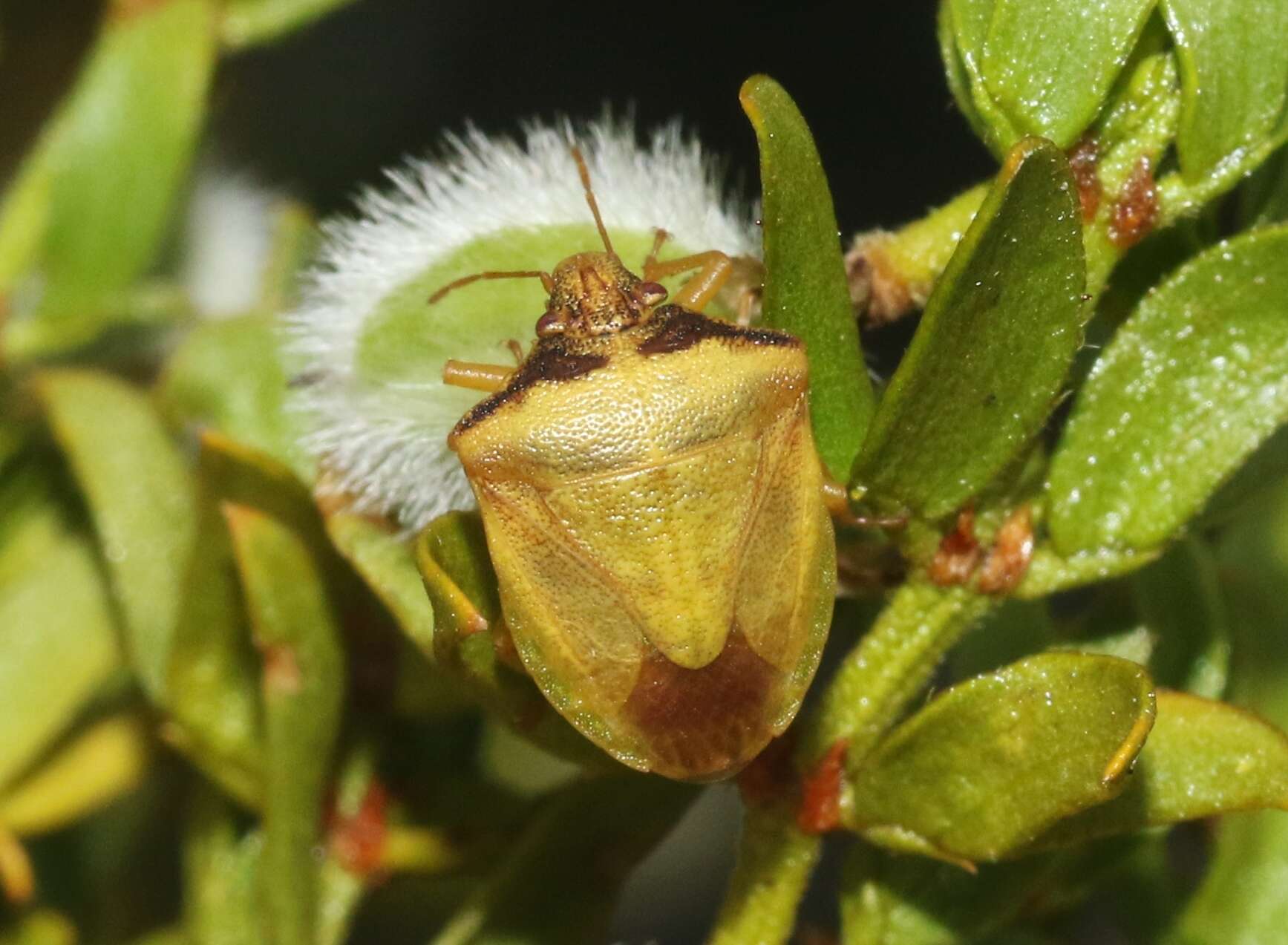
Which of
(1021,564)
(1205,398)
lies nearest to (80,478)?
(1021,564)

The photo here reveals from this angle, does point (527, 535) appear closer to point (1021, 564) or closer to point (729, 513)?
point (729, 513)

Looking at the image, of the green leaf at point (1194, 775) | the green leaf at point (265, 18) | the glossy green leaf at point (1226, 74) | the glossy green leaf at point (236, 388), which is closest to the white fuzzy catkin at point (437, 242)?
the glossy green leaf at point (236, 388)

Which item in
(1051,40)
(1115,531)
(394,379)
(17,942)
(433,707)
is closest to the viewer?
(1051,40)

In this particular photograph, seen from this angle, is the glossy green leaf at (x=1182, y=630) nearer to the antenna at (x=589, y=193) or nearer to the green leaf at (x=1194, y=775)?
the green leaf at (x=1194, y=775)

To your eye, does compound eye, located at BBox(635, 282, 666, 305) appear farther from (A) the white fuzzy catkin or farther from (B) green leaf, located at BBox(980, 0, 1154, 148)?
(B) green leaf, located at BBox(980, 0, 1154, 148)

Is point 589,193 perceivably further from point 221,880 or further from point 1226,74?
point 221,880

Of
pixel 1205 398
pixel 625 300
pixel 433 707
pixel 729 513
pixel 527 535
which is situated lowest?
pixel 433 707

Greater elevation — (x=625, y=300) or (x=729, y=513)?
(x=625, y=300)
